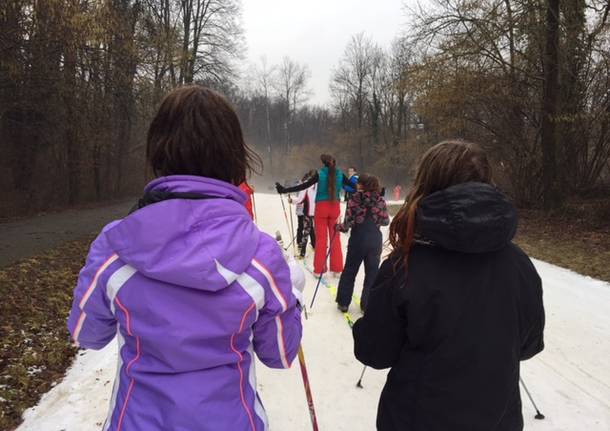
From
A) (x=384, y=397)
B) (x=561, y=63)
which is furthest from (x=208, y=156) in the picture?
(x=561, y=63)

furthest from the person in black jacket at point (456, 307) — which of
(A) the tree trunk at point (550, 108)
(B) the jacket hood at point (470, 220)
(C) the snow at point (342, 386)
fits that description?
(A) the tree trunk at point (550, 108)

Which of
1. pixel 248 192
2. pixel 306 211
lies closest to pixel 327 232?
pixel 248 192

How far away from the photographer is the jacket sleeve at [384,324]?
169cm

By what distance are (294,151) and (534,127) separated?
45532 mm

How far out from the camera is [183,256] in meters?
1.28

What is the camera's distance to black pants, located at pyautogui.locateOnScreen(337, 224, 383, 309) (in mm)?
5484

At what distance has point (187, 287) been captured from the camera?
4.38ft

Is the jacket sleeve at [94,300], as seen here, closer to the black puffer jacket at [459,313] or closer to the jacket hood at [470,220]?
the black puffer jacket at [459,313]

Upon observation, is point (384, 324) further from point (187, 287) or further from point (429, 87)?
point (429, 87)

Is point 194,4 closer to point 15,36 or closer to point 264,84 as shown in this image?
point 15,36

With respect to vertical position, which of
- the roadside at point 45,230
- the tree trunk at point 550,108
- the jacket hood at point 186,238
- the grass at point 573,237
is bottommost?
the roadside at point 45,230

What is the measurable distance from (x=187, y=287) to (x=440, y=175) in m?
1.14

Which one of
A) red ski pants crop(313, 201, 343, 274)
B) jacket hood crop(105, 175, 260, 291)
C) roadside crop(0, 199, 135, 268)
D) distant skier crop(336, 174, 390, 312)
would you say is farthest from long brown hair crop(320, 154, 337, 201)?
roadside crop(0, 199, 135, 268)

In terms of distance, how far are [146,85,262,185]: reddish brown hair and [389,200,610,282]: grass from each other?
306 inches
